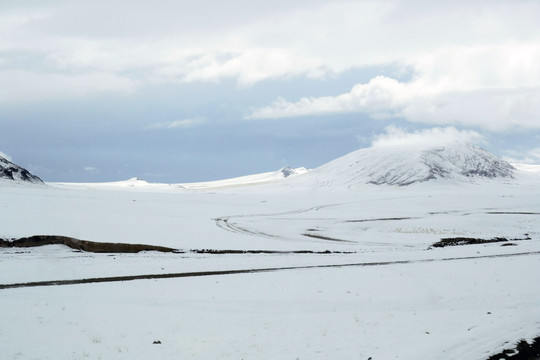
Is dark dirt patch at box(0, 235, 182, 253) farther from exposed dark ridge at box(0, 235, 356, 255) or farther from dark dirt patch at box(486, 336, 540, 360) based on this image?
dark dirt patch at box(486, 336, 540, 360)

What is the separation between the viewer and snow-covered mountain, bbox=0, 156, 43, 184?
469 feet

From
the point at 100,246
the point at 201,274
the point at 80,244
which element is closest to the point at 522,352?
the point at 201,274

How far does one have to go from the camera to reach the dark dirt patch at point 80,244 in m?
38.7

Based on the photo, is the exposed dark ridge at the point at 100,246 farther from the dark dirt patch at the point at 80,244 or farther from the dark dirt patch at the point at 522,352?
the dark dirt patch at the point at 522,352

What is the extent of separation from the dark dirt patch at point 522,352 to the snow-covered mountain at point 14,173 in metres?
149

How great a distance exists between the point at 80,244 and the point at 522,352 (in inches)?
1361

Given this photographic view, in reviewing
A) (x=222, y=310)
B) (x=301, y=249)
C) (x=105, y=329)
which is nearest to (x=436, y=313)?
(x=222, y=310)

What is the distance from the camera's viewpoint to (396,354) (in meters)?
14.6

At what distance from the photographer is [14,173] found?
148 meters

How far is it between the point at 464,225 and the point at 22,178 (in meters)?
132

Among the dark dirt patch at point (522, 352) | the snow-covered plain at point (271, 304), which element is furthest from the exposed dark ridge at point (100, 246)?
the dark dirt patch at point (522, 352)

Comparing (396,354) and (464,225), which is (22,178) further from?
(396,354)

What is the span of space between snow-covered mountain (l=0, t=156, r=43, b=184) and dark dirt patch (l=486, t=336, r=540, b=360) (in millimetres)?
148940

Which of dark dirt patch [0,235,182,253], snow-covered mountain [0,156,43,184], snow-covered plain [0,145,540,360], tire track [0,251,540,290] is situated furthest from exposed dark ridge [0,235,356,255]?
snow-covered mountain [0,156,43,184]
